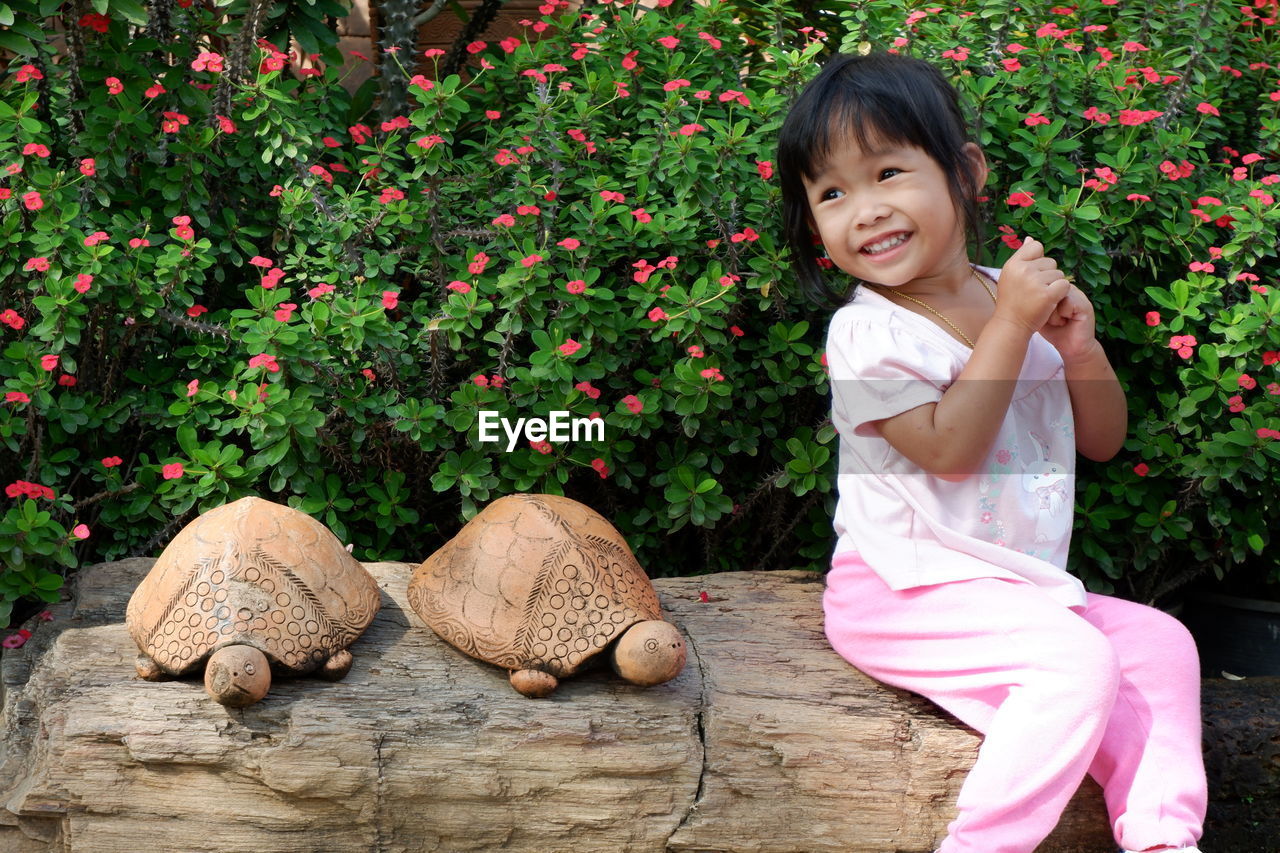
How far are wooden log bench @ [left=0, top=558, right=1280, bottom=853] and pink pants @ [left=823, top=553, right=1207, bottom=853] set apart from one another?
11 cm

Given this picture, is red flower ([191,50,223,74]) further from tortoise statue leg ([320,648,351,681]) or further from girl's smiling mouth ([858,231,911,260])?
girl's smiling mouth ([858,231,911,260])

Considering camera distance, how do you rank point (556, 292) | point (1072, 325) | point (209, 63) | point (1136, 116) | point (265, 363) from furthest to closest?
point (209, 63)
point (1136, 116)
point (556, 292)
point (265, 363)
point (1072, 325)

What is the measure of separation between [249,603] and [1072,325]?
1638 mm

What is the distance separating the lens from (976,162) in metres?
2.34

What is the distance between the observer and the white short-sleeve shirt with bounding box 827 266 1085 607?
86.4 inches

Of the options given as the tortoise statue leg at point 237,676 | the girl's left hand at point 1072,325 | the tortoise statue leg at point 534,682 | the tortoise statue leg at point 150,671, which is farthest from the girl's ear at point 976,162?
the tortoise statue leg at point 150,671

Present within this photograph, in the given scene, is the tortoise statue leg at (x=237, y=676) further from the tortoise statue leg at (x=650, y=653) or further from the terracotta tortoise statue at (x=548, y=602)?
the tortoise statue leg at (x=650, y=653)

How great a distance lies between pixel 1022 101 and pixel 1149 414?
2.86 ft

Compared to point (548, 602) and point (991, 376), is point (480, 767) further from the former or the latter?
point (991, 376)

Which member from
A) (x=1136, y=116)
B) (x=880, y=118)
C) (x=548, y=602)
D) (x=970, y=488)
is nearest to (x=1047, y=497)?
(x=970, y=488)

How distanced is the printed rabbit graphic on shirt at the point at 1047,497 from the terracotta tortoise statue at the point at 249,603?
1.30 m

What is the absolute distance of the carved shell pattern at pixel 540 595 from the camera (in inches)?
85.9

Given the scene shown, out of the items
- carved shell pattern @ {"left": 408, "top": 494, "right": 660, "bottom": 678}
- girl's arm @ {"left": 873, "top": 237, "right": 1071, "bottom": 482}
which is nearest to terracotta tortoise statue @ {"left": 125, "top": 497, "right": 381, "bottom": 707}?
carved shell pattern @ {"left": 408, "top": 494, "right": 660, "bottom": 678}

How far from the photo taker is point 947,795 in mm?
2182
